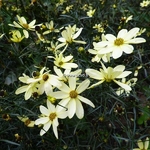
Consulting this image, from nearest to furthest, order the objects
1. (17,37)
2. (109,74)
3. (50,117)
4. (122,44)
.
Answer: (109,74) → (122,44) → (50,117) → (17,37)

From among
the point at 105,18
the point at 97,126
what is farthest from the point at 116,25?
the point at 97,126

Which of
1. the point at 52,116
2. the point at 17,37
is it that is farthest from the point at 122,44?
the point at 17,37

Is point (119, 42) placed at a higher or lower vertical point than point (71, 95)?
higher

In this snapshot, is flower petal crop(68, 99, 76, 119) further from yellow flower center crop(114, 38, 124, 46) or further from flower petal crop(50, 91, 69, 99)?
yellow flower center crop(114, 38, 124, 46)

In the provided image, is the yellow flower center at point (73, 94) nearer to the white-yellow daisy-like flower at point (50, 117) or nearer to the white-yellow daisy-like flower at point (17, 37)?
the white-yellow daisy-like flower at point (50, 117)

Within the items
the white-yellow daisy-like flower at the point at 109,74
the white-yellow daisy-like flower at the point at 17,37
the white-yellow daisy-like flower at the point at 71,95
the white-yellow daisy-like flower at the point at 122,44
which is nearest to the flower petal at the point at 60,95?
the white-yellow daisy-like flower at the point at 71,95

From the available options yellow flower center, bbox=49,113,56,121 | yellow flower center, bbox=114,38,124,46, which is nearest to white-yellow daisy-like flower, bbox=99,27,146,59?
yellow flower center, bbox=114,38,124,46

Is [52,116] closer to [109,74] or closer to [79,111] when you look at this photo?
[79,111]

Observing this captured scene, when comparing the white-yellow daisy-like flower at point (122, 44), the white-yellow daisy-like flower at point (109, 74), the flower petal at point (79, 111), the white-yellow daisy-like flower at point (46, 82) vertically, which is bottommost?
the flower petal at point (79, 111)

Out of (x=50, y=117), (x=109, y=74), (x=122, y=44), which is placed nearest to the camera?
(x=109, y=74)

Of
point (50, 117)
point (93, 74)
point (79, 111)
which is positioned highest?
point (93, 74)

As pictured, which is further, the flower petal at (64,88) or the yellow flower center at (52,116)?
the yellow flower center at (52,116)

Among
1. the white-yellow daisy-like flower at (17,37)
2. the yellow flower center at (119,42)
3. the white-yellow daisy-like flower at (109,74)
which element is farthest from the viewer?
the white-yellow daisy-like flower at (17,37)
